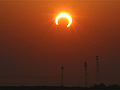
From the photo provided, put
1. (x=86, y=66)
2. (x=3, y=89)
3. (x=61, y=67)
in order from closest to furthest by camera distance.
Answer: (x=3, y=89)
(x=86, y=66)
(x=61, y=67)

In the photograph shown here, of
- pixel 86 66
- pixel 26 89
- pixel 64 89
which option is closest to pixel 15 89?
pixel 26 89

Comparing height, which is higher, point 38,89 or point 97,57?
point 97,57

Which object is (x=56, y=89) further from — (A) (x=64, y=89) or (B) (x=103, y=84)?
(B) (x=103, y=84)

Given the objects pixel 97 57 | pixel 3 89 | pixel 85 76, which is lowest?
pixel 3 89

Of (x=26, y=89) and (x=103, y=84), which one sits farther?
(x=103, y=84)

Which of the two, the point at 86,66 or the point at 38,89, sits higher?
the point at 86,66

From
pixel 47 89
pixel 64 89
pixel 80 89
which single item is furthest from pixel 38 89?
pixel 80 89

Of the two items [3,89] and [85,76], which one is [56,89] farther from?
[85,76]

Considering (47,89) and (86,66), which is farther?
(86,66)

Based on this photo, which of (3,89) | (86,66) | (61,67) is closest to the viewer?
(3,89)
